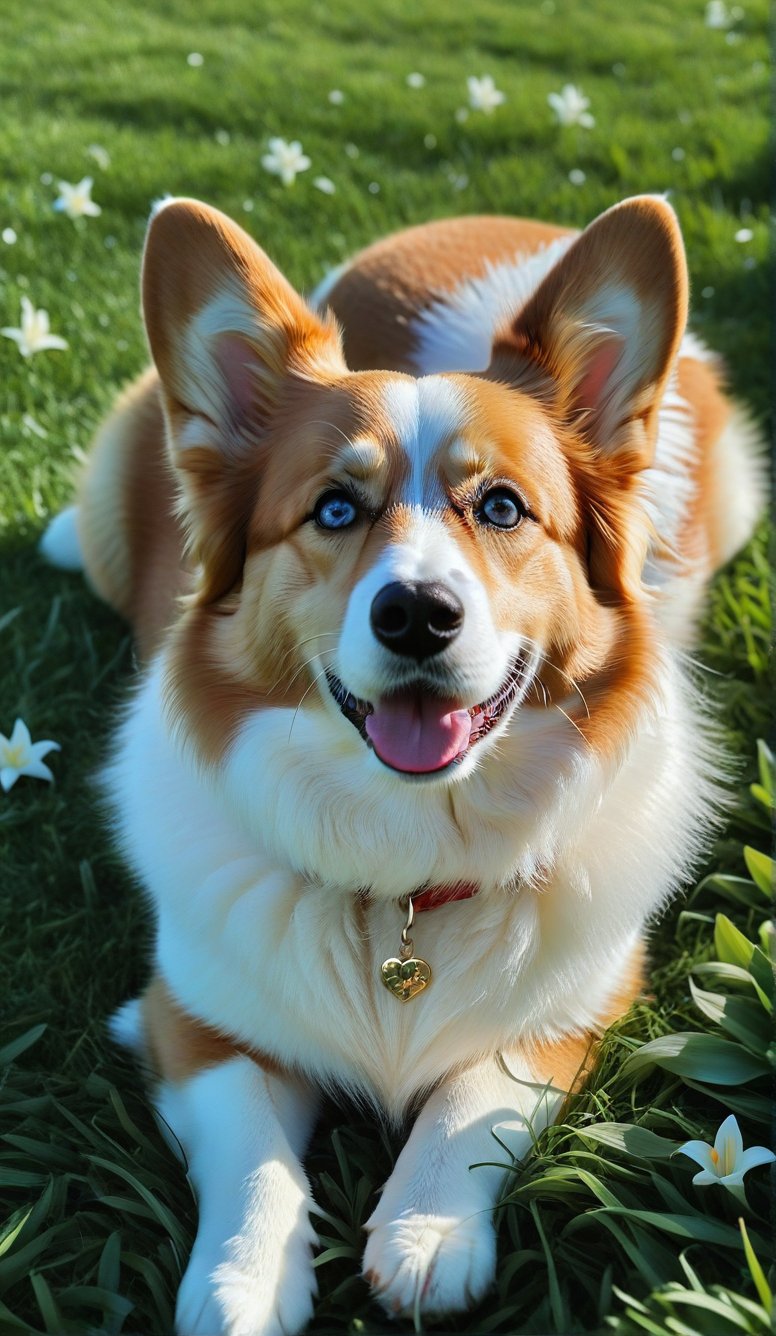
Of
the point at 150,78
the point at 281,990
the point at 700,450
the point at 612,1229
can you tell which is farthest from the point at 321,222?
the point at 612,1229

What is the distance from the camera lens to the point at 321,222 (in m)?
5.98

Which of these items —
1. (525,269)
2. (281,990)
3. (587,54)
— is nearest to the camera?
(281,990)

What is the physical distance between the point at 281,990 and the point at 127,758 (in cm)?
74

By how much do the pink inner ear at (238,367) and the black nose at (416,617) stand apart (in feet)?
2.73

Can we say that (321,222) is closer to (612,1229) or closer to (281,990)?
(281,990)

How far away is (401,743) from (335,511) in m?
0.50

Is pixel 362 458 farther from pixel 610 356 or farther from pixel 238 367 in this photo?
pixel 610 356

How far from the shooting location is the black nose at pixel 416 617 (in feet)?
6.80

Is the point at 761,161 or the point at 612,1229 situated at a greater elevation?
the point at 761,161

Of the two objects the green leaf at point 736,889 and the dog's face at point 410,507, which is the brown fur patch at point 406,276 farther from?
the green leaf at point 736,889

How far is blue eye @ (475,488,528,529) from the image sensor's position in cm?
Answer: 238

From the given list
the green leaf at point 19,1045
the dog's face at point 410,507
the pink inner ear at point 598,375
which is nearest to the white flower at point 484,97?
the dog's face at point 410,507

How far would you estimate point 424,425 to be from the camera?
2.38m

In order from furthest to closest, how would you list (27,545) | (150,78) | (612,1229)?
1. (150,78)
2. (27,545)
3. (612,1229)
